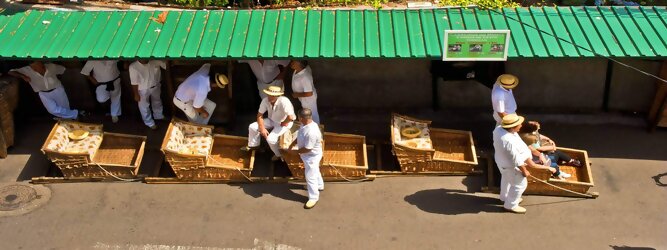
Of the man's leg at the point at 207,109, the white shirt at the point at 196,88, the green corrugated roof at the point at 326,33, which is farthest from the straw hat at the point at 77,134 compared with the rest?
the man's leg at the point at 207,109

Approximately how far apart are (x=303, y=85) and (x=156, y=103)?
2.93 metres

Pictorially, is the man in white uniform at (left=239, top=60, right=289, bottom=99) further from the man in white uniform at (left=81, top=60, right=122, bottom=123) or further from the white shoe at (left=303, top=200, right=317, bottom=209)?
the man in white uniform at (left=81, top=60, right=122, bottom=123)

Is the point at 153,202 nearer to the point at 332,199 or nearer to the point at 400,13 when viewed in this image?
the point at 332,199

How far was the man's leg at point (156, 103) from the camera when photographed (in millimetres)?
11188

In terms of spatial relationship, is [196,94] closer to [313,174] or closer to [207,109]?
[207,109]

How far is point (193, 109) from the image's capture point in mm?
10766

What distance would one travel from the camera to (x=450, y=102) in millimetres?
11422

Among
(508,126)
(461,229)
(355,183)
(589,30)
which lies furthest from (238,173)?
(589,30)

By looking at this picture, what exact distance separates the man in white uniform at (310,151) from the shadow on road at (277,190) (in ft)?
0.95

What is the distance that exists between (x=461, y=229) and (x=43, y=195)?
21.7 feet

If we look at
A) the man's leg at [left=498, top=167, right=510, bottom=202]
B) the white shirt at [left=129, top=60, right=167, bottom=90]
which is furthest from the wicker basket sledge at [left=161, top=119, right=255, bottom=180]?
the man's leg at [left=498, top=167, right=510, bottom=202]

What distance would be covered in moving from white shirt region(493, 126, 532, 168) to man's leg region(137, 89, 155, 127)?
20.0ft

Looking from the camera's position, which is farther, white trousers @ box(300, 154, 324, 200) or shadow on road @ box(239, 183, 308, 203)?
shadow on road @ box(239, 183, 308, 203)

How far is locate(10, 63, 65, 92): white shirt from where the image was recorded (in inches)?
432
